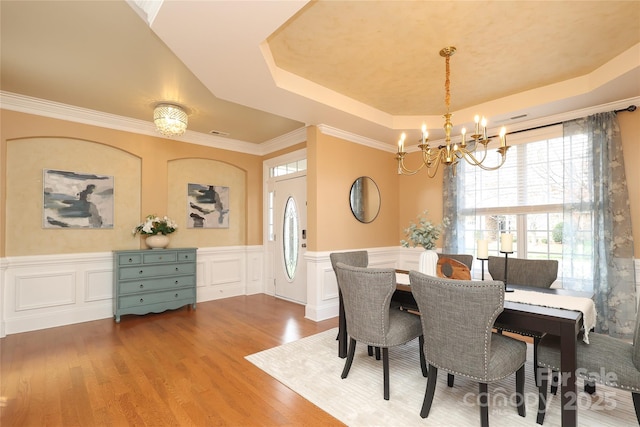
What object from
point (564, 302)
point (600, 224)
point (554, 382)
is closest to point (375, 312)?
point (564, 302)

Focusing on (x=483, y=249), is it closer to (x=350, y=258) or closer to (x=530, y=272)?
(x=530, y=272)

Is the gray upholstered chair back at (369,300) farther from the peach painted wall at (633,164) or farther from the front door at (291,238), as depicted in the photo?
the peach painted wall at (633,164)

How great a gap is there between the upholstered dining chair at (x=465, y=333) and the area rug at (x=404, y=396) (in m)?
0.15

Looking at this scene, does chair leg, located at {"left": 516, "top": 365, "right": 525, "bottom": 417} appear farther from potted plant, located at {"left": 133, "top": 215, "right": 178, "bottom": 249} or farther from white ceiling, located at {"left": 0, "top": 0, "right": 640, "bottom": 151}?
potted plant, located at {"left": 133, "top": 215, "right": 178, "bottom": 249}

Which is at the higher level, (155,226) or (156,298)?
(155,226)

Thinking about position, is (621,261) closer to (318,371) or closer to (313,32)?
(318,371)

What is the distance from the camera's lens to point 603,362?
1.81 metres

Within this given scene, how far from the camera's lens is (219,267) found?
5.26m

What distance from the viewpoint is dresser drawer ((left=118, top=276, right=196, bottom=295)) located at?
13.2 ft

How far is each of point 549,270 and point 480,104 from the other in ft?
7.15

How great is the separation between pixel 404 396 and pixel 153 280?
3.57 meters

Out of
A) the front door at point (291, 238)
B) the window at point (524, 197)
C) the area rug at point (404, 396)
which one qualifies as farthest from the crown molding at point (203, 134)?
the area rug at point (404, 396)

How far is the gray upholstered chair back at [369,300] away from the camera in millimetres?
2203

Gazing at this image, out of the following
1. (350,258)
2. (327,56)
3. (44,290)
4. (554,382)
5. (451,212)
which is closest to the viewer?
(554,382)
